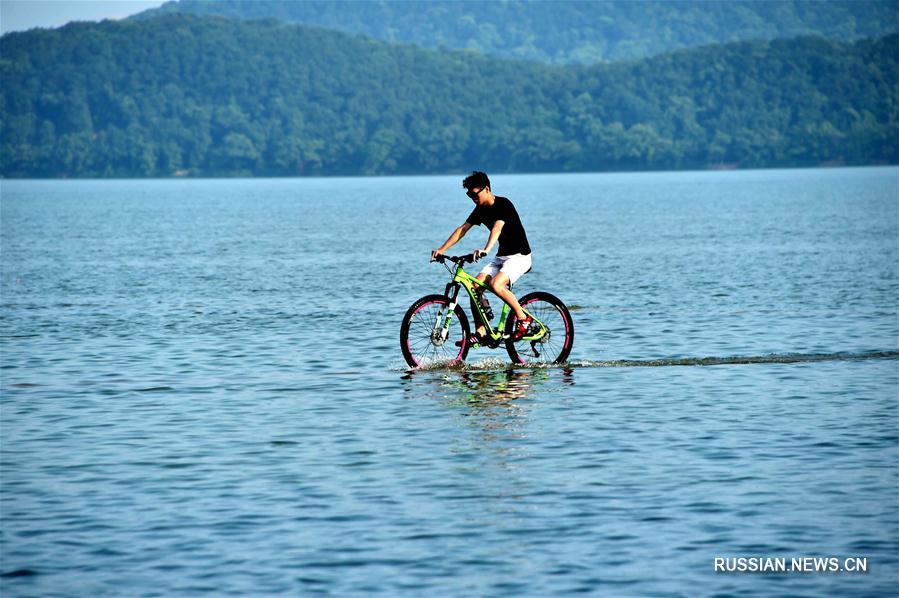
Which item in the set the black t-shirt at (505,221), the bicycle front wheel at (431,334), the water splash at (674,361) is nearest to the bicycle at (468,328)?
the bicycle front wheel at (431,334)

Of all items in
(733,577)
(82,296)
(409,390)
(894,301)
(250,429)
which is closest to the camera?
(733,577)

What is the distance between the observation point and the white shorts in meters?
17.6

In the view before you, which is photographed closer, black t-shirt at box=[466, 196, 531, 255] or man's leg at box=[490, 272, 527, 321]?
black t-shirt at box=[466, 196, 531, 255]

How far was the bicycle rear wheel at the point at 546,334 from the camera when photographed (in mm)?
18219

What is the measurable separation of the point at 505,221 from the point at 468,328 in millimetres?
1484

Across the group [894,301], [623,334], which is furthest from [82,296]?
[894,301]

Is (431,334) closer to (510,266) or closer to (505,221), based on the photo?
(510,266)

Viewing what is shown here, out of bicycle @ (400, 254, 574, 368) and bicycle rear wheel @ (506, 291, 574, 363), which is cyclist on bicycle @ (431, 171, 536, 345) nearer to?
bicycle @ (400, 254, 574, 368)

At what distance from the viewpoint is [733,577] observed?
363 inches

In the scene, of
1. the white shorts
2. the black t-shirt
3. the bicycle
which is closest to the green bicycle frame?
the bicycle

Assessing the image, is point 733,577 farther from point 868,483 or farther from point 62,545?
point 62,545

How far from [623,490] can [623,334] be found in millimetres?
11284

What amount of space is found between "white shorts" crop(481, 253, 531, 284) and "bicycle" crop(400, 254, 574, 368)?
0.24 meters

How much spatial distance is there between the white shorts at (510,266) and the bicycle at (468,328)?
24cm
